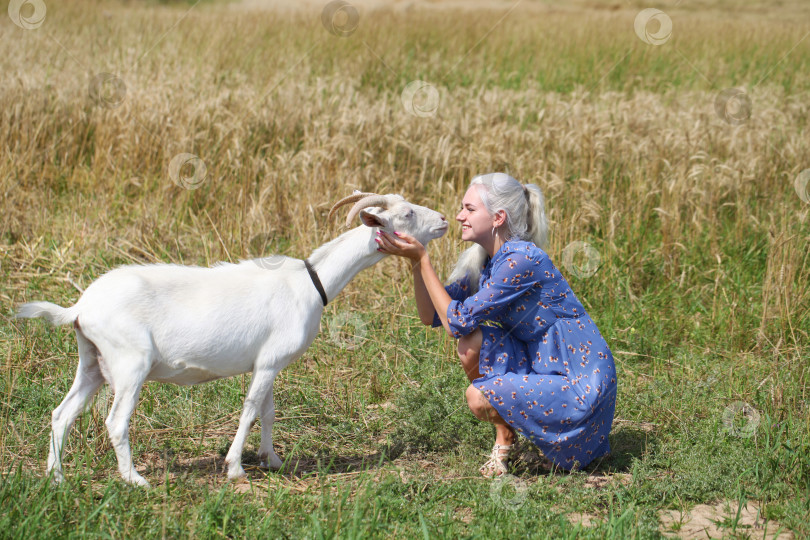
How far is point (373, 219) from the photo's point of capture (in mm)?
3924

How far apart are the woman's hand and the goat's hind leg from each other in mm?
1487

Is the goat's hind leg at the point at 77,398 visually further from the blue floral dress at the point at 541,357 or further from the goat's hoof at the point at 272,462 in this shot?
the blue floral dress at the point at 541,357

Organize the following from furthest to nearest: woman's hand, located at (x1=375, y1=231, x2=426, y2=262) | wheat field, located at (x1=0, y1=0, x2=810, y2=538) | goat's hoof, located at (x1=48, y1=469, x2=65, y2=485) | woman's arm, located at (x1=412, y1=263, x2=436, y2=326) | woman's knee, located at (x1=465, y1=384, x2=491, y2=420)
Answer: woman's arm, located at (x1=412, y1=263, x2=436, y2=326), woman's knee, located at (x1=465, y1=384, x2=491, y2=420), woman's hand, located at (x1=375, y1=231, x2=426, y2=262), wheat field, located at (x1=0, y1=0, x2=810, y2=538), goat's hoof, located at (x1=48, y1=469, x2=65, y2=485)

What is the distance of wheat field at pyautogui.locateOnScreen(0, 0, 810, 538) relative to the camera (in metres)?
3.81

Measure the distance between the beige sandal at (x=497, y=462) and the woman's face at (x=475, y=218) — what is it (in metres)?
1.14

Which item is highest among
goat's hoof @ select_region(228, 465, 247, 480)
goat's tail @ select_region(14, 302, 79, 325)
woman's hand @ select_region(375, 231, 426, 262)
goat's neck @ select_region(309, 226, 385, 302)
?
woman's hand @ select_region(375, 231, 426, 262)

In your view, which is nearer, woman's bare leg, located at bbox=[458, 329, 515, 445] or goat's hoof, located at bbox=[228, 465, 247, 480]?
goat's hoof, located at bbox=[228, 465, 247, 480]

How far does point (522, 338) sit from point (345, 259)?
3.50ft

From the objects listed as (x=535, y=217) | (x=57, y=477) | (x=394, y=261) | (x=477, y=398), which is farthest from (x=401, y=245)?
(x=394, y=261)

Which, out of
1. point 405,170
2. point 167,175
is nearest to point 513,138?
point 405,170

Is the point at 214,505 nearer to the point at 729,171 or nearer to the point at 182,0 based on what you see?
the point at 729,171

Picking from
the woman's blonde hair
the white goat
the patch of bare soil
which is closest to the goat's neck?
the white goat

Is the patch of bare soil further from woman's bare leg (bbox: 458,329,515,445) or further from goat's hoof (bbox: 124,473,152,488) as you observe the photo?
goat's hoof (bbox: 124,473,152,488)

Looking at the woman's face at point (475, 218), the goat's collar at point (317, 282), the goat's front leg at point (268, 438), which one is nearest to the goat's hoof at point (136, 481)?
the goat's front leg at point (268, 438)
